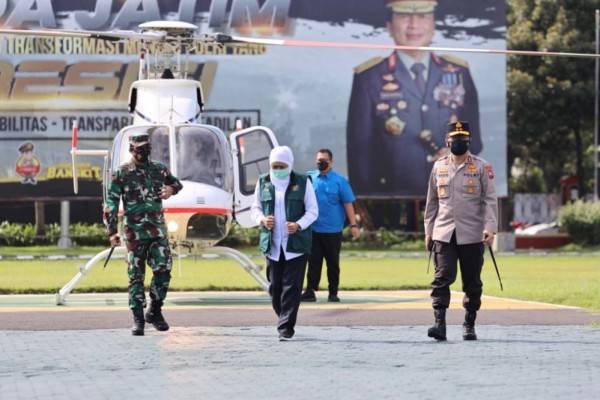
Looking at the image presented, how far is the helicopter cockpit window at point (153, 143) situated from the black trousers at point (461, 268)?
19.8 ft

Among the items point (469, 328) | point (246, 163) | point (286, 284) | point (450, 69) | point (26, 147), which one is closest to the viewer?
point (469, 328)

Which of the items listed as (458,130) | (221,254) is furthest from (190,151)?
(458,130)

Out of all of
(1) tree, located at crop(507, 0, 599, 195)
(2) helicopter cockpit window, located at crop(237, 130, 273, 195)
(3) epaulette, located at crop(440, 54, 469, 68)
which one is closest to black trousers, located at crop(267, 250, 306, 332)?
(2) helicopter cockpit window, located at crop(237, 130, 273, 195)

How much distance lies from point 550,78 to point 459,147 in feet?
142

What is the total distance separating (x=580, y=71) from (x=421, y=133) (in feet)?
43.0

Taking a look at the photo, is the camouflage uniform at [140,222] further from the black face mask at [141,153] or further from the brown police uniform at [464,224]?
the brown police uniform at [464,224]

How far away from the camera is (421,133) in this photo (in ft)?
146

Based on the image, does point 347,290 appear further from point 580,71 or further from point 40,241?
point 580,71

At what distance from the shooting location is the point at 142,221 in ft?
46.2

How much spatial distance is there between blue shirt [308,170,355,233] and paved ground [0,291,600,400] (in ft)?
4.26

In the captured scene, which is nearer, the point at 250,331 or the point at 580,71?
the point at 250,331

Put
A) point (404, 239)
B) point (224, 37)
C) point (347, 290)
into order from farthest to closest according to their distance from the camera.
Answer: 1. point (404, 239)
2. point (347, 290)
3. point (224, 37)

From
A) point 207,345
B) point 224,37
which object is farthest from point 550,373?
point 224,37

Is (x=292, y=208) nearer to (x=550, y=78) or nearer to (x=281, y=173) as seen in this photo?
(x=281, y=173)
